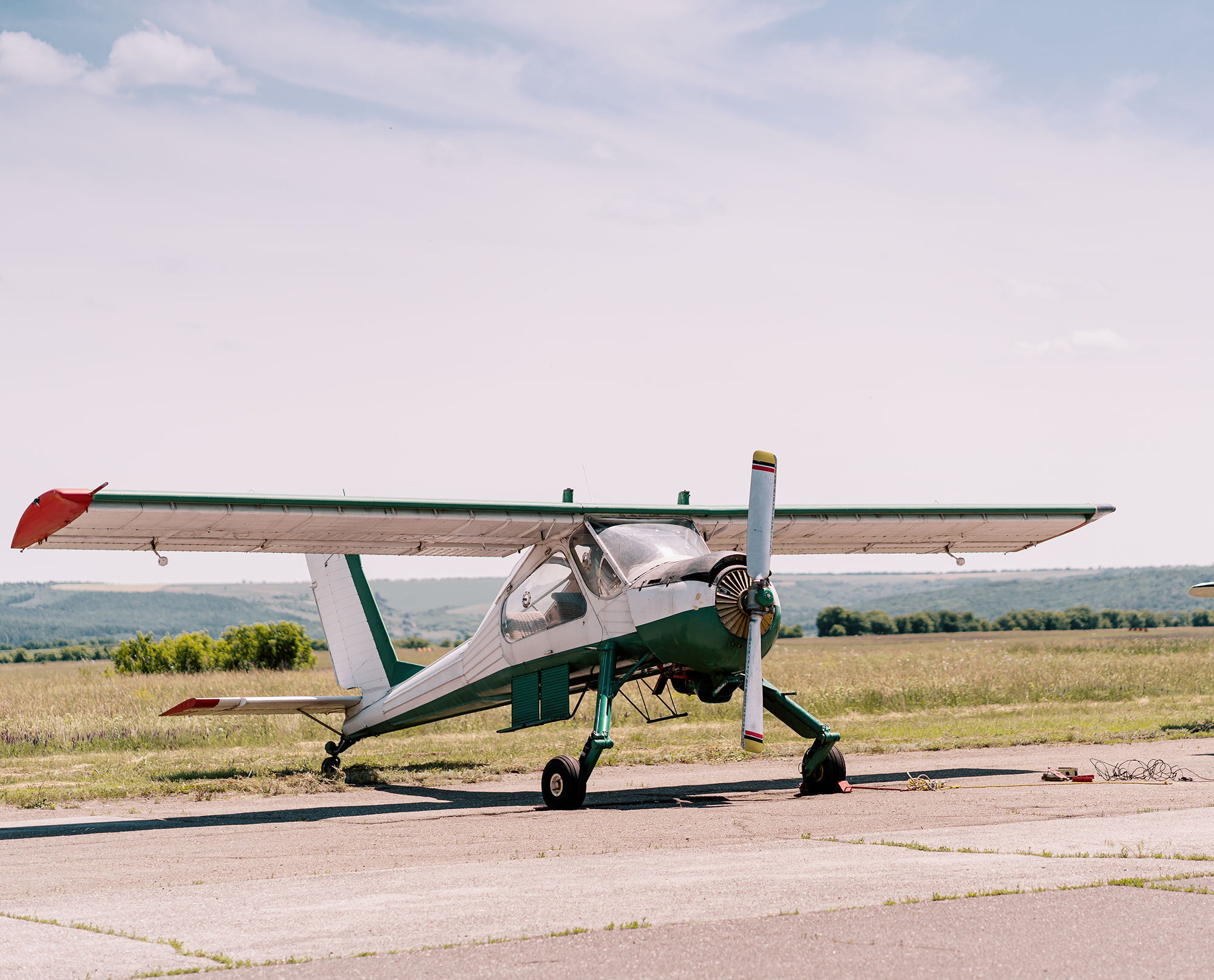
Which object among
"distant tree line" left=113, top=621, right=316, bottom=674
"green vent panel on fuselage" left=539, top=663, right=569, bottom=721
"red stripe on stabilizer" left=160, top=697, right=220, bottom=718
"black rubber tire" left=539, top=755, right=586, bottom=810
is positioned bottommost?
"distant tree line" left=113, top=621, right=316, bottom=674

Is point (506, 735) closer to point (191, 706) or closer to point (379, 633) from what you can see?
point (379, 633)

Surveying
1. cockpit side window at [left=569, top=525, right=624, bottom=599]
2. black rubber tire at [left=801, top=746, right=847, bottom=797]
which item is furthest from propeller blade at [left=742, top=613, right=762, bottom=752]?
cockpit side window at [left=569, top=525, right=624, bottom=599]

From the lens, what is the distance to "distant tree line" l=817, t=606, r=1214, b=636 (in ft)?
446

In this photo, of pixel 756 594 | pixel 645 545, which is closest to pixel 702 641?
pixel 756 594

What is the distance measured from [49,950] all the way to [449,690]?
1010 centimetres

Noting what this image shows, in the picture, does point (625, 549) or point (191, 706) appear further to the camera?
point (191, 706)

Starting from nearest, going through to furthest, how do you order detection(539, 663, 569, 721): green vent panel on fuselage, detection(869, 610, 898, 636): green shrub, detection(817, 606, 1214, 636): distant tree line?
detection(539, 663, 569, 721): green vent panel on fuselage → detection(817, 606, 1214, 636): distant tree line → detection(869, 610, 898, 636): green shrub

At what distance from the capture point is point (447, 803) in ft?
45.6

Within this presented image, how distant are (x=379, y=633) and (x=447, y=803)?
4.33 meters

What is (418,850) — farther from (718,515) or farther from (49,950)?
(718,515)

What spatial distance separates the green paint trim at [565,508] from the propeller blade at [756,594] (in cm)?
229

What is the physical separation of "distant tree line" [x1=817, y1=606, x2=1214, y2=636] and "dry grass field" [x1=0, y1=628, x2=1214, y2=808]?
4221 inches

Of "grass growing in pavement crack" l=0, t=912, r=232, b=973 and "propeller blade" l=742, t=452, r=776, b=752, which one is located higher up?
"propeller blade" l=742, t=452, r=776, b=752

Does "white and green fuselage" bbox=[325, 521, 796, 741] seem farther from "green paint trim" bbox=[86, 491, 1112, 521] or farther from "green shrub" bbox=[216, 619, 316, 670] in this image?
"green shrub" bbox=[216, 619, 316, 670]
